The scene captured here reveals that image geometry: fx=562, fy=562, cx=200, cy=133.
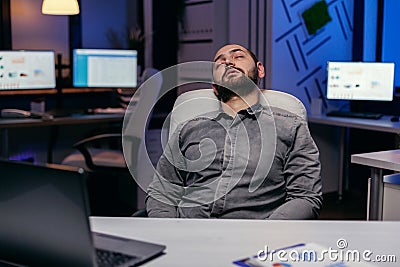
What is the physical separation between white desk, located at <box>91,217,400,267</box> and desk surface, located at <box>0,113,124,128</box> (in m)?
2.53

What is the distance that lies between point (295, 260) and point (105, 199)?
11.2 ft

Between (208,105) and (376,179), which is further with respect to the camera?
(376,179)

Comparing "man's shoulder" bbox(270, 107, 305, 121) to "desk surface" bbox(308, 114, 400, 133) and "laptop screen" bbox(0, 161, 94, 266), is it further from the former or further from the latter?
"desk surface" bbox(308, 114, 400, 133)

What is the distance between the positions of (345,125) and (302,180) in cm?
232

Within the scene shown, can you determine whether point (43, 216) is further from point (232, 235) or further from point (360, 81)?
point (360, 81)

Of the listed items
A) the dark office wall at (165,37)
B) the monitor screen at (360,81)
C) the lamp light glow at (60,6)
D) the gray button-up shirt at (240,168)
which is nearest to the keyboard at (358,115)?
the monitor screen at (360,81)

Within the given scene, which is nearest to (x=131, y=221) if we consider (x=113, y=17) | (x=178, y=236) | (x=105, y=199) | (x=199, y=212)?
(x=178, y=236)

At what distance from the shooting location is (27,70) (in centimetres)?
455

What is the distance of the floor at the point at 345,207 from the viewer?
445 centimetres

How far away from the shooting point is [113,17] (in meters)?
5.47

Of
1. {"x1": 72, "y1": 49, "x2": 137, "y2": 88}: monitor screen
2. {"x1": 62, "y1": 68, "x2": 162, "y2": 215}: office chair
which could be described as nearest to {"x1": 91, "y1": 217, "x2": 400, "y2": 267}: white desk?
{"x1": 62, "y1": 68, "x2": 162, "y2": 215}: office chair

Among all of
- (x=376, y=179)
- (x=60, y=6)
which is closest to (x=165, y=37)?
(x=60, y=6)

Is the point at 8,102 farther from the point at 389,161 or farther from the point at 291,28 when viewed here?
the point at 389,161

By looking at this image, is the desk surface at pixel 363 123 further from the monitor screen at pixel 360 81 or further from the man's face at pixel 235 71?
the man's face at pixel 235 71
